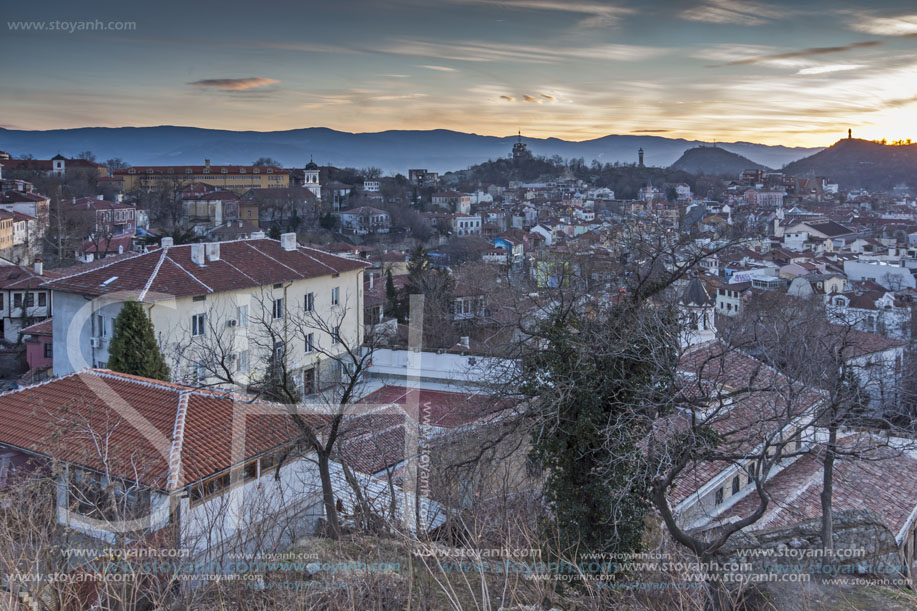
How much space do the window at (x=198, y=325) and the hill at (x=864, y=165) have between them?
118 metres

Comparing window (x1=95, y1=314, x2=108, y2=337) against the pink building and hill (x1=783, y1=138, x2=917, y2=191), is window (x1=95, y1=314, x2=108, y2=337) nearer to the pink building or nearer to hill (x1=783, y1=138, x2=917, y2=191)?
the pink building

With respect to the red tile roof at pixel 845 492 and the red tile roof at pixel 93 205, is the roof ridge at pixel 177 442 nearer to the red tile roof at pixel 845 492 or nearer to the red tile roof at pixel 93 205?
the red tile roof at pixel 845 492

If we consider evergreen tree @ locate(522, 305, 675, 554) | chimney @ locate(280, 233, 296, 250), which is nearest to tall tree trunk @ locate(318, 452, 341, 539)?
evergreen tree @ locate(522, 305, 675, 554)

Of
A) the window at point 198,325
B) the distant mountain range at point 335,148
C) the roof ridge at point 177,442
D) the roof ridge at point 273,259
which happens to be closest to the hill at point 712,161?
the distant mountain range at point 335,148

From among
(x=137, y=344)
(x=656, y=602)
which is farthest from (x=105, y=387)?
(x=656, y=602)

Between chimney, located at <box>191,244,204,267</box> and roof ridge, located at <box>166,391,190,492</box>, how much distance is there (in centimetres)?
803

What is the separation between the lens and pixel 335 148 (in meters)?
138

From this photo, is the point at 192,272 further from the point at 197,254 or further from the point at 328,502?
the point at 328,502

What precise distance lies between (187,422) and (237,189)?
61207 millimetres

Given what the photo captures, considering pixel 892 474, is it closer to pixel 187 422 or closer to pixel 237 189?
pixel 187 422

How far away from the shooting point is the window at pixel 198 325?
1425 cm

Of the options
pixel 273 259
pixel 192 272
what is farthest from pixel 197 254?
pixel 273 259

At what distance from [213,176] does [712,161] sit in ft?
352

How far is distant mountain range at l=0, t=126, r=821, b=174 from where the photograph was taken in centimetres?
10956
